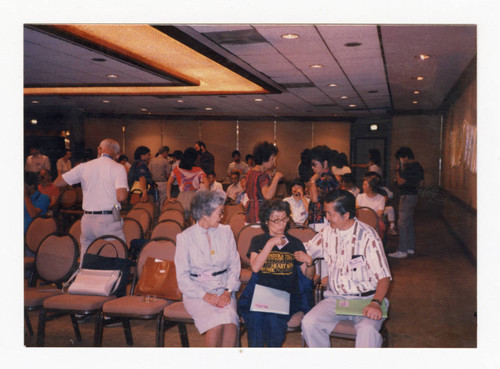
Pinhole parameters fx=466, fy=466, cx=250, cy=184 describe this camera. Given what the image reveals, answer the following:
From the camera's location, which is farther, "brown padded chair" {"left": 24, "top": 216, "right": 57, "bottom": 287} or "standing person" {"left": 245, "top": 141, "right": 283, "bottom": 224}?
"brown padded chair" {"left": 24, "top": 216, "right": 57, "bottom": 287}

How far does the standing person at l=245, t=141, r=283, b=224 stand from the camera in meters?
4.87

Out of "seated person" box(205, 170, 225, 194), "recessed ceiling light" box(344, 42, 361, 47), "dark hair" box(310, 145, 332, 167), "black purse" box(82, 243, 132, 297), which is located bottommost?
"black purse" box(82, 243, 132, 297)

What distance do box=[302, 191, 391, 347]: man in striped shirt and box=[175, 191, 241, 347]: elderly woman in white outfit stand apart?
586 millimetres

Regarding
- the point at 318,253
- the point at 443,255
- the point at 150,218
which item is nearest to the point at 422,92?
the point at 443,255

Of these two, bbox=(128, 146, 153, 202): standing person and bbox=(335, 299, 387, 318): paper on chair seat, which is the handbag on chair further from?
bbox=(128, 146, 153, 202): standing person

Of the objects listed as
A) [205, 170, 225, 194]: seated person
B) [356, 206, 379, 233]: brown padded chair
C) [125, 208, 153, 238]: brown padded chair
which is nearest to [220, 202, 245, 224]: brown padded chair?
[205, 170, 225, 194]: seated person

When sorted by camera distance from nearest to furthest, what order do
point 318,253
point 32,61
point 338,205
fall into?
point 338,205 → point 318,253 → point 32,61

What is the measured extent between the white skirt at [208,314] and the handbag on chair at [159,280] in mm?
323

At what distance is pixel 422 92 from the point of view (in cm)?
1073

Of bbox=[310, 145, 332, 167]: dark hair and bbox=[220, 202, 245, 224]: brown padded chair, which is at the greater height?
bbox=[310, 145, 332, 167]: dark hair

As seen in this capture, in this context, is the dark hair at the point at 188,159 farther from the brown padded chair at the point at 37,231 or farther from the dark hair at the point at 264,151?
the brown padded chair at the point at 37,231
